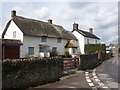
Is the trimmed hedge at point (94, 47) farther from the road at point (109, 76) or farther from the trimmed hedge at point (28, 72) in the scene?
the trimmed hedge at point (28, 72)

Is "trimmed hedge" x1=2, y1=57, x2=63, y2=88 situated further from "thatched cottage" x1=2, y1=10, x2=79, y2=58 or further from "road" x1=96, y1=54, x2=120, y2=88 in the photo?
"thatched cottage" x1=2, y1=10, x2=79, y2=58

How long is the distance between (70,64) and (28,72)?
6189 mm

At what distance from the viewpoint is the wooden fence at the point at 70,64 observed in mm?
11945

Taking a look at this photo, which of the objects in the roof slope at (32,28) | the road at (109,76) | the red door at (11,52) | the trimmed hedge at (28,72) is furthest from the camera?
the roof slope at (32,28)

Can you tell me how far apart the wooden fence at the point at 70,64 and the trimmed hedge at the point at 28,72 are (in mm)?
2827

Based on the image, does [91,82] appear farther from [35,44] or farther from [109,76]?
[35,44]

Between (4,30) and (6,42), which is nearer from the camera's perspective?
(6,42)

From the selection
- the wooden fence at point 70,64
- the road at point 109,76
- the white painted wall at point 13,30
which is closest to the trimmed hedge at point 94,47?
the white painted wall at point 13,30

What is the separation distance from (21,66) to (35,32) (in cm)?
1991

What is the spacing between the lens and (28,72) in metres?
7.09

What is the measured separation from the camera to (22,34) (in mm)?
23656

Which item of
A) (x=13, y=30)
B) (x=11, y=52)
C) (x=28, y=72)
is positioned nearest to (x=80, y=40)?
(x=13, y=30)

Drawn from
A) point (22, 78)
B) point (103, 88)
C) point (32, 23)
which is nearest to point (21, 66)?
point (22, 78)

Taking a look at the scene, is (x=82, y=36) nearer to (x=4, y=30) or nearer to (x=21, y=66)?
(x=4, y=30)
